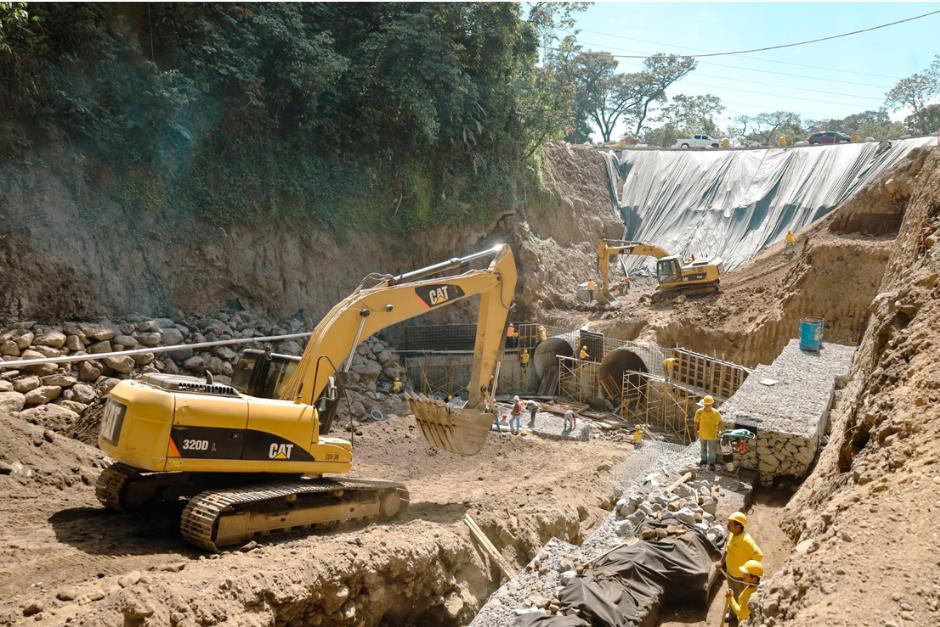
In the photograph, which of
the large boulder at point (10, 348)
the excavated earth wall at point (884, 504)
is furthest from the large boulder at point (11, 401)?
the excavated earth wall at point (884, 504)

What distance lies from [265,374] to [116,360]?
21.3 feet

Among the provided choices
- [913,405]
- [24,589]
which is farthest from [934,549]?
[24,589]

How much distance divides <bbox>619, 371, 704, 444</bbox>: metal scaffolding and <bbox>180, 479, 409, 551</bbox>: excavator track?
11706mm

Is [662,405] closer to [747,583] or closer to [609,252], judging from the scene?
[609,252]

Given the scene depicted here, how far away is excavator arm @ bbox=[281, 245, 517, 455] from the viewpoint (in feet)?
26.8

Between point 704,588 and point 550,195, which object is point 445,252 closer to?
point 550,195

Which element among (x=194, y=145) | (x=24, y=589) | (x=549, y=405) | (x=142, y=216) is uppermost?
(x=194, y=145)

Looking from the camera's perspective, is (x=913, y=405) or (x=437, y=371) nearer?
(x=913, y=405)

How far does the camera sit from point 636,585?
268 inches

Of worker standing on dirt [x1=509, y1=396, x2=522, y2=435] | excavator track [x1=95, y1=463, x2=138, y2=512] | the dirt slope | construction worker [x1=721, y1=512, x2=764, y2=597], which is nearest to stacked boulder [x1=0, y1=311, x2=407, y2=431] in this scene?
excavator track [x1=95, y1=463, x2=138, y2=512]

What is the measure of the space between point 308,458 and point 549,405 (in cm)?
1375

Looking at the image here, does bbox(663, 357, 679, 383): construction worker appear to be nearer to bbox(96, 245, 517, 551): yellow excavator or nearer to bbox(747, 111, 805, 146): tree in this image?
bbox(96, 245, 517, 551): yellow excavator

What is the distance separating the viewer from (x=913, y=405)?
5.58 m

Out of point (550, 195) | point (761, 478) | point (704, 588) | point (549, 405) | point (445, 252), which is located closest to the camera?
point (704, 588)
